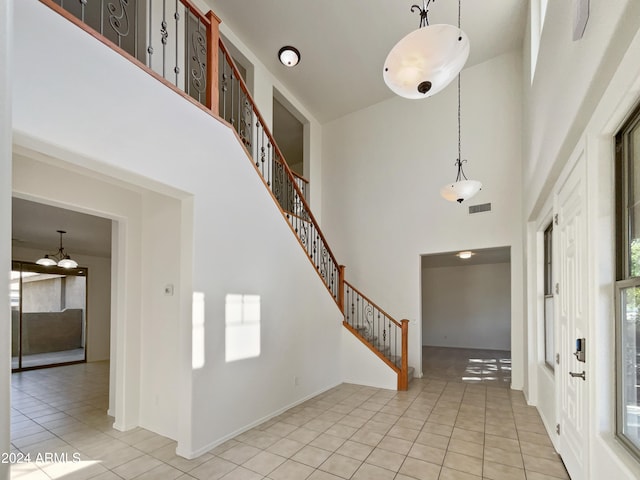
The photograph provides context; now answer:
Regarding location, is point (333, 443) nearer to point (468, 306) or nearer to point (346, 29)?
point (346, 29)

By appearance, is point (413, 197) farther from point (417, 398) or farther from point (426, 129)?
point (417, 398)

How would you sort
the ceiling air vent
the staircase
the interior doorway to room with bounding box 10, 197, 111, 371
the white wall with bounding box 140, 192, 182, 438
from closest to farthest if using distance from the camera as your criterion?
the staircase → the white wall with bounding box 140, 192, 182, 438 → the ceiling air vent → the interior doorway to room with bounding box 10, 197, 111, 371

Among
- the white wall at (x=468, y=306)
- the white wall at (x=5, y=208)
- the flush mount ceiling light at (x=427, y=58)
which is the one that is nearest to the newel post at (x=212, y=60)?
the flush mount ceiling light at (x=427, y=58)

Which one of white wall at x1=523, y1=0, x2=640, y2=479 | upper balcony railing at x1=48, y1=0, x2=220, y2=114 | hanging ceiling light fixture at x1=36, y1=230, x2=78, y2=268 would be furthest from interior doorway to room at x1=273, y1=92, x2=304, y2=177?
white wall at x1=523, y1=0, x2=640, y2=479

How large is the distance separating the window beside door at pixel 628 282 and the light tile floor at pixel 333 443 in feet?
4.92

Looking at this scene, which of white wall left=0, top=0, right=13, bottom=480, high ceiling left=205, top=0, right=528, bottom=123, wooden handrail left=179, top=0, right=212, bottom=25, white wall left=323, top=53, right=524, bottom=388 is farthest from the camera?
white wall left=323, top=53, right=524, bottom=388

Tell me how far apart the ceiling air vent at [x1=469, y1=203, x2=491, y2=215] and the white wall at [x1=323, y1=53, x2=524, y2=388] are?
9 cm

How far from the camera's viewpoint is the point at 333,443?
353cm

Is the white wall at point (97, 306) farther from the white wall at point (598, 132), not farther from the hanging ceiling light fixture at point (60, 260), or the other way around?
the white wall at point (598, 132)

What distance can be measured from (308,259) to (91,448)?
3310mm

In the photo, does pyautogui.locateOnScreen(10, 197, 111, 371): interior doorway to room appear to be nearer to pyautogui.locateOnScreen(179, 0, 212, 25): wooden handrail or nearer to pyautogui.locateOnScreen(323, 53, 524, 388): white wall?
pyautogui.locateOnScreen(179, 0, 212, 25): wooden handrail

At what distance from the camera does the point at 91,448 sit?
3.40 m

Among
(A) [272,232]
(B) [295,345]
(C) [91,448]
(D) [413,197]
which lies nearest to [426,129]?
(D) [413,197]

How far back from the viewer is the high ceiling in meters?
5.15
